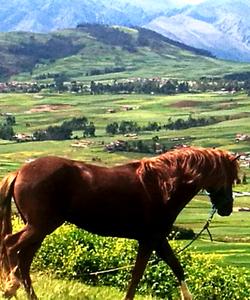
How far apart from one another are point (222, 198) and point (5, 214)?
3.33 metres

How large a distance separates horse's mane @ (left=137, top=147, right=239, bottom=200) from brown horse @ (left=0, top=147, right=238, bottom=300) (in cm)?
1

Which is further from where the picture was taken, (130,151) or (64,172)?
(130,151)

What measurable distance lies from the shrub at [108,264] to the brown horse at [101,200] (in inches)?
296

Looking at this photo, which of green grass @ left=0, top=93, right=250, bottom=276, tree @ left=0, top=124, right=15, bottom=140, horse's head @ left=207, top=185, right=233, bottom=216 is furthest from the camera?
tree @ left=0, top=124, right=15, bottom=140

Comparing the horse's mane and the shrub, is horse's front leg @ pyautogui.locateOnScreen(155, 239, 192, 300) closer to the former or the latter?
the horse's mane

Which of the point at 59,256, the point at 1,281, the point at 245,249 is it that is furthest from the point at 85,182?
the point at 245,249

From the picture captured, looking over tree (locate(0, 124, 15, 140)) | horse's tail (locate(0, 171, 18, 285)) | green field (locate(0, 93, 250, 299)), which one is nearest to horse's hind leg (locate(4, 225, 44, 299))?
horse's tail (locate(0, 171, 18, 285))

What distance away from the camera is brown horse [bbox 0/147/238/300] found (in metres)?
8.80

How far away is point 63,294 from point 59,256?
10025mm

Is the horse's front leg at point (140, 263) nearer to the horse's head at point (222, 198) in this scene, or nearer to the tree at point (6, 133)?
the horse's head at point (222, 198)

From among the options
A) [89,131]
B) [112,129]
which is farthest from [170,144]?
[89,131]

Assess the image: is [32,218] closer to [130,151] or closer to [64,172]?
[64,172]

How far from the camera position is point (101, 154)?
125500 mm

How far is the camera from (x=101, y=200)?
8.97 meters
